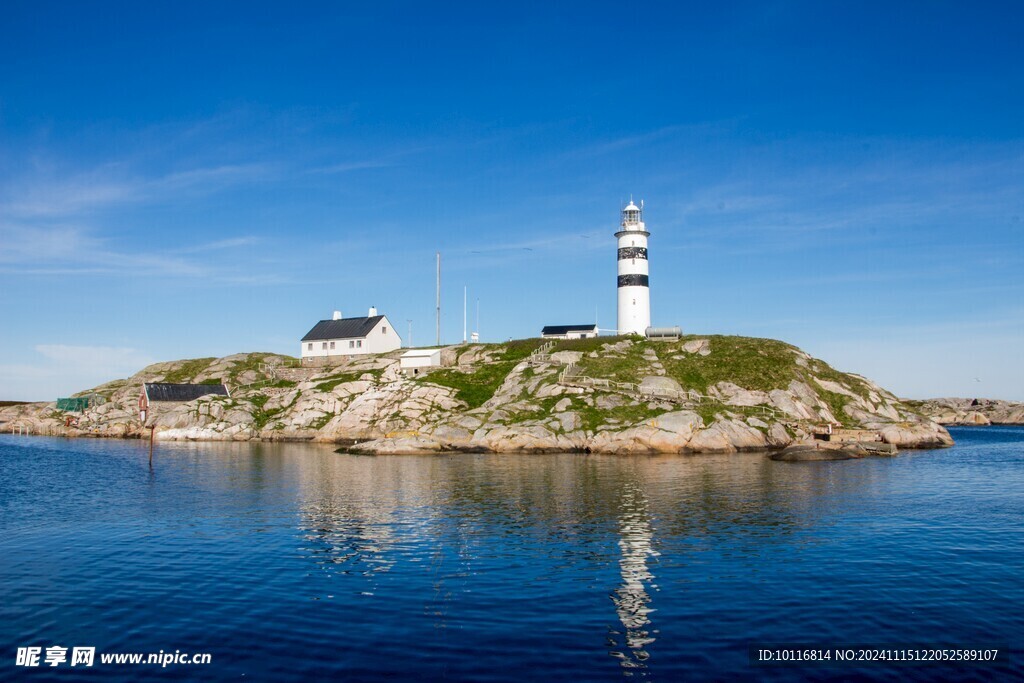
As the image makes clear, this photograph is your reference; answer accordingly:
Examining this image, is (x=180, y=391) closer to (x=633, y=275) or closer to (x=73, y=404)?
(x=73, y=404)

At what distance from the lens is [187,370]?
14038 centimetres

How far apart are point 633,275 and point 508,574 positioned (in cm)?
8501

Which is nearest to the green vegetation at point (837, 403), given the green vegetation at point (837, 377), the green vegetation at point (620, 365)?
the green vegetation at point (837, 377)

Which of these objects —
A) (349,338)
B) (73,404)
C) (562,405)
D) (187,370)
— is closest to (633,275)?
(562,405)

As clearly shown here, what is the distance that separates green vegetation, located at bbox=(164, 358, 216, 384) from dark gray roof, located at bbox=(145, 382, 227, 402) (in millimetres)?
12249

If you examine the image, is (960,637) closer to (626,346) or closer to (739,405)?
(739,405)

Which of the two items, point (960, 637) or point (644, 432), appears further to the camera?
point (644, 432)

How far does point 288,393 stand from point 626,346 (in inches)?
2081

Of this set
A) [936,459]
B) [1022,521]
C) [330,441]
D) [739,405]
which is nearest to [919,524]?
[1022,521]

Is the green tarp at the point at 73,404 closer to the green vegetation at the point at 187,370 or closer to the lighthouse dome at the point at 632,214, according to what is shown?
the green vegetation at the point at 187,370

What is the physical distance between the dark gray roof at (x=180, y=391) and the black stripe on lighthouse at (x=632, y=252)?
71930 mm

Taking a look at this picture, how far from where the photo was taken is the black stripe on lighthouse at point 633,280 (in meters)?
107

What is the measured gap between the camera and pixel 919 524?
3519 cm

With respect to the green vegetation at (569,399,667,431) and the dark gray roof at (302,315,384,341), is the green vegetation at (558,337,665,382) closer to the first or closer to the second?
the green vegetation at (569,399,667,431)
